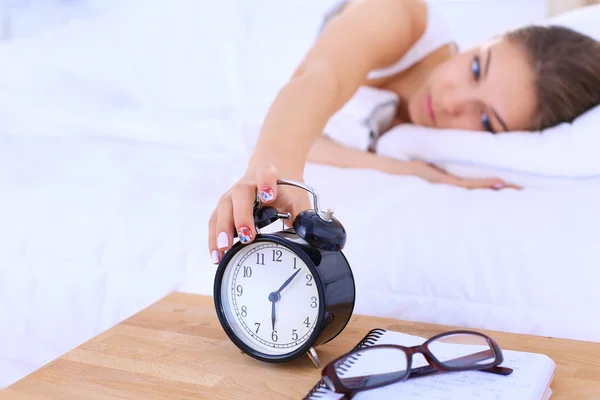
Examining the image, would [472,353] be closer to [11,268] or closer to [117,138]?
[11,268]

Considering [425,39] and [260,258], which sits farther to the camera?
[425,39]

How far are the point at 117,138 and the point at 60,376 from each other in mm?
933

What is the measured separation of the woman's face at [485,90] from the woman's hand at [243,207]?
32.6 inches

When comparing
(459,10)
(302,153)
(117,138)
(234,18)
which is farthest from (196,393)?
(459,10)

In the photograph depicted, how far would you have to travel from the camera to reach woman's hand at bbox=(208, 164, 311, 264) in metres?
0.71

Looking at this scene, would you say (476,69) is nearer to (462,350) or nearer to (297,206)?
(297,206)

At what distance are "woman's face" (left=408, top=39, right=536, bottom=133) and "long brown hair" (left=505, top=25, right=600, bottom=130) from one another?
22 millimetres

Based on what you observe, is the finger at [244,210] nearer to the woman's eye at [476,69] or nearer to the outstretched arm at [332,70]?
the outstretched arm at [332,70]

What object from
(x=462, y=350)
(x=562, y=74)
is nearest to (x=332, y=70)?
(x=562, y=74)

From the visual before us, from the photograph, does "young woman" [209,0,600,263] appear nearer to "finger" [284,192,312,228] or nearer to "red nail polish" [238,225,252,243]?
"finger" [284,192,312,228]

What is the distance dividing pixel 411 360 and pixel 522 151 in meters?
0.85

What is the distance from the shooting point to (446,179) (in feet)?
4.63

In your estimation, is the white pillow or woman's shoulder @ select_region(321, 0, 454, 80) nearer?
the white pillow

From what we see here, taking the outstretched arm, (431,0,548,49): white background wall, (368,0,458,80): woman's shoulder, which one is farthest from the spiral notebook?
(431,0,548,49): white background wall
